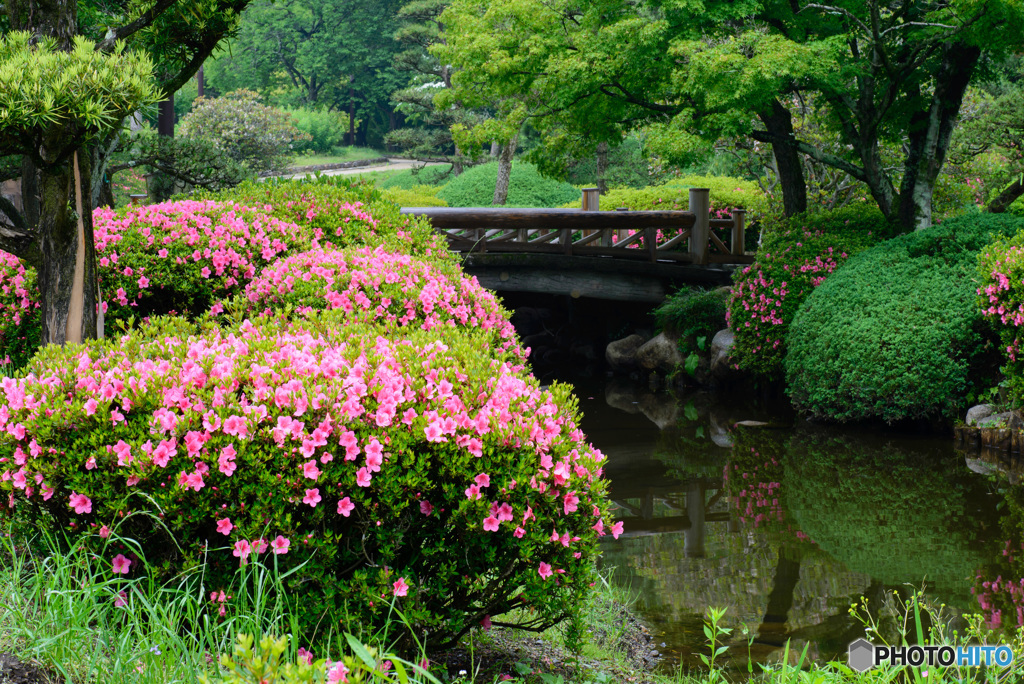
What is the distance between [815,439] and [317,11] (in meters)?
40.1

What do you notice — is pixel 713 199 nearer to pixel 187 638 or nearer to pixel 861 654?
pixel 861 654

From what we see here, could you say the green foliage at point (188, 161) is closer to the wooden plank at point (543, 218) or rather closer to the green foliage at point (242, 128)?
the wooden plank at point (543, 218)

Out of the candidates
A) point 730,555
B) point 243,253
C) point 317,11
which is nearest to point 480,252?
point 243,253

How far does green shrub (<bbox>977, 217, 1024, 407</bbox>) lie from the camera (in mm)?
8078

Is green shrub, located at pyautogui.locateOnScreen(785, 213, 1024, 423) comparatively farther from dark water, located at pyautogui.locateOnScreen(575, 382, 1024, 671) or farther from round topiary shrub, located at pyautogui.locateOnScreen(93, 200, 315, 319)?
round topiary shrub, located at pyautogui.locateOnScreen(93, 200, 315, 319)

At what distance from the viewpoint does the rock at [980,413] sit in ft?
28.5

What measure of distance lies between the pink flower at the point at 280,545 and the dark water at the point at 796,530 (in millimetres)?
2137

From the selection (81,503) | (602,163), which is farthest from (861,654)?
(602,163)

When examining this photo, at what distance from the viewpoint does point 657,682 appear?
3973 mm

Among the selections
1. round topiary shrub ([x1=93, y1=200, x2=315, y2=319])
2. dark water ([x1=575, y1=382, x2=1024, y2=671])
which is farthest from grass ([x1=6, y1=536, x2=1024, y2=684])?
round topiary shrub ([x1=93, y1=200, x2=315, y2=319])

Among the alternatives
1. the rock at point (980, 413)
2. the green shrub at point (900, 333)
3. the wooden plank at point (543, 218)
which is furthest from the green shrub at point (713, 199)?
the rock at point (980, 413)

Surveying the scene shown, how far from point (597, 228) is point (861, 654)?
912 centimetres

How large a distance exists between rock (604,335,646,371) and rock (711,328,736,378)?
182 centimetres

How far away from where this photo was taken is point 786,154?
1236cm
